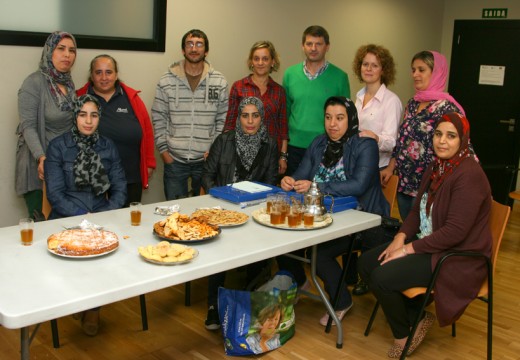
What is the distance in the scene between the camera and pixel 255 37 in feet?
16.9

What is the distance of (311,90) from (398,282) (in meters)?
1.79

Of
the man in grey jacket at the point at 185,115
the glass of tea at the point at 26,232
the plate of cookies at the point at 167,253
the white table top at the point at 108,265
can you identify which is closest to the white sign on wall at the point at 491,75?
the man in grey jacket at the point at 185,115

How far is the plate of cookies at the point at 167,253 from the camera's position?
2141mm

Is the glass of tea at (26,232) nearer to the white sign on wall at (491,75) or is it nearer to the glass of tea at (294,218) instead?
the glass of tea at (294,218)

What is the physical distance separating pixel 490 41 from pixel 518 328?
444cm

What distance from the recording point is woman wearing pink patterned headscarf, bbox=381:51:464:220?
3543 mm

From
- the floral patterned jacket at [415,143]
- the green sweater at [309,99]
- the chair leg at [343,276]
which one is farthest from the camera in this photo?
the green sweater at [309,99]

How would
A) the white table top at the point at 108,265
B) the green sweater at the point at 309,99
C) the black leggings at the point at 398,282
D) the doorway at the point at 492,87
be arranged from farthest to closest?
the doorway at the point at 492,87 → the green sweater at the point at 309,99 → the black leggings at the point at 398,282 → the white table top at the point at 108,265

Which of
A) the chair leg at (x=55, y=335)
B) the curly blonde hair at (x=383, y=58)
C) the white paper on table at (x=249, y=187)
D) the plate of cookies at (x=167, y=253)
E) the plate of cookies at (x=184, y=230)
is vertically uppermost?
the curly blonde hair at (x=383, y=58)

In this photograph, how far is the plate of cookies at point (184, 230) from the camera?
238cm

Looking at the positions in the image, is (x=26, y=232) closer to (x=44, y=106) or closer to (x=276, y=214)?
(x=276, y=214)

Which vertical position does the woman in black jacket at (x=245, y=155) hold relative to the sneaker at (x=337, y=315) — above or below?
above

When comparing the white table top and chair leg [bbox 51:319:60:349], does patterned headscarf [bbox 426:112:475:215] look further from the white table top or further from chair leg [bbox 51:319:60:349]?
chair leg [bbox 51:319:60:349]

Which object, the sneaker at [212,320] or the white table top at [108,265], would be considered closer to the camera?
the white table top at [108,265]
